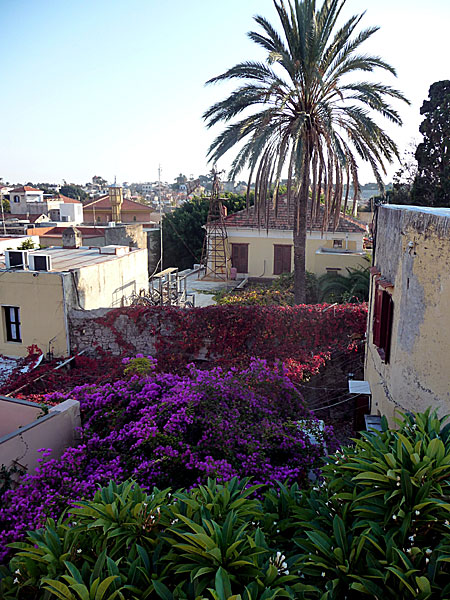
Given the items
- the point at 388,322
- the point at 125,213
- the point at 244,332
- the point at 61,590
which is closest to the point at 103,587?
the point at 61,590

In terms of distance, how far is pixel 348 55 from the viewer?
1278 centimetres

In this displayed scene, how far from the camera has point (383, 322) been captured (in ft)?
26.1

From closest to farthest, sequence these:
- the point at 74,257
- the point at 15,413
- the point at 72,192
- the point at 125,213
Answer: the point at 15,413 → the point at 74,257 → the point at 125,213 → the point at 72,192

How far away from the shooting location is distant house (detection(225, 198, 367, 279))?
66.4ft

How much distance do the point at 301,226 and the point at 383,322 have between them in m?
6.33

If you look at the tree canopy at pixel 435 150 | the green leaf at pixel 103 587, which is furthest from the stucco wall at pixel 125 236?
the green leaf at pixel 103 587

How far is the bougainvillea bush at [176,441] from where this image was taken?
18.4ft

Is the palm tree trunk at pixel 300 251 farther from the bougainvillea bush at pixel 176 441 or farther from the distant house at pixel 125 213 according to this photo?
the distant house at pixel 125 213

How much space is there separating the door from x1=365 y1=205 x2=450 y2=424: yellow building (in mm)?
14305

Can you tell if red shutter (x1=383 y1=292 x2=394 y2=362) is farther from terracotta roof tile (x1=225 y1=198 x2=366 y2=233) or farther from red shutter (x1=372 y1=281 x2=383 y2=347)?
terracotta roof tile (x1=225 y1=198 x2=366 y2=233)

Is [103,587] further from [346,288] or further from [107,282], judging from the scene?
[346,288]

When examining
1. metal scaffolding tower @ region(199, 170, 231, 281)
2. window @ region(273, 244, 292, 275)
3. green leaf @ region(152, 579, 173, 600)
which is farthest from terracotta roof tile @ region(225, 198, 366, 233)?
green leaf @ region(152, 579, 173, 600)

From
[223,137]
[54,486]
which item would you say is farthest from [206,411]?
[223,137]

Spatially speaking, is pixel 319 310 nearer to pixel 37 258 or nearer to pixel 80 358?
pixel 80 358
